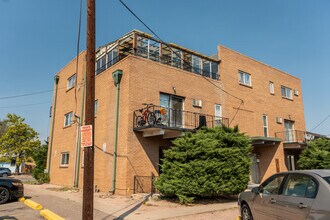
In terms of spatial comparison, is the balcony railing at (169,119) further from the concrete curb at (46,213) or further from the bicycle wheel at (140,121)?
the concrete curb at (46,213)

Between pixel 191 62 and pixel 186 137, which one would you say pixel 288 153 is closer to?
pixel 191 62

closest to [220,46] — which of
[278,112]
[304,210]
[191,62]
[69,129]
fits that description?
[191,62]

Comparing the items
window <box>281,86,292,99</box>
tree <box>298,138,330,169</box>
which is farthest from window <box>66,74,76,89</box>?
tree <box>298,138,330,169</box>

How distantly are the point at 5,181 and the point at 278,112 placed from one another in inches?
778

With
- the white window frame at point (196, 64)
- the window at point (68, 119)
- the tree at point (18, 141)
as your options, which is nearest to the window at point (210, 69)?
the white window frame at point (196, 64)

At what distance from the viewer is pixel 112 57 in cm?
1686

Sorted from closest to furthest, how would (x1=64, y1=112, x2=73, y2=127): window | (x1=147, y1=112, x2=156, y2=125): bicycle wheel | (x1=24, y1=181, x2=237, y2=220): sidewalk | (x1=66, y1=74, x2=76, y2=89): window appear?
1. (x1=24, y1=181, x2=237, y2=220): sidewalk
2. (x1=147, y1=112, x2=156, y2=125): bicycle wheel
3. (x1=64, y1=112, x2=73, y2=127): window
4. (x1=66, y1=74, x2=76, y2=89): window

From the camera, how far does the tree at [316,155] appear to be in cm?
1931

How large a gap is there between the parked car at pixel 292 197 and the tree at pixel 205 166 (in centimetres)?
352

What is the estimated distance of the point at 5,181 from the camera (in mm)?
11289

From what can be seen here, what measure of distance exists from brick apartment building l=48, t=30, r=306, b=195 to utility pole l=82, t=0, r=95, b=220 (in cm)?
577

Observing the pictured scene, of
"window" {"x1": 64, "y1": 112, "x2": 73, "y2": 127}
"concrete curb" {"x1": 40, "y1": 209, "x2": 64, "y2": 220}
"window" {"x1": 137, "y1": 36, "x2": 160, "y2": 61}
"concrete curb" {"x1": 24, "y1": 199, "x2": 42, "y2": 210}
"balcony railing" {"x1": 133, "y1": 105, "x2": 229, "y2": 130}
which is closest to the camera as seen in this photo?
"concrete curb" {"x1": 40, "y1": 209, "x2": 64, "y2": 220}

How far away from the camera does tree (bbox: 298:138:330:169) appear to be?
19.3m

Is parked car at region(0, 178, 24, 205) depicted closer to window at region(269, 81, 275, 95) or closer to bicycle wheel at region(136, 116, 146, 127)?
bicycle wheel at region(136, 116, 146, 127)
